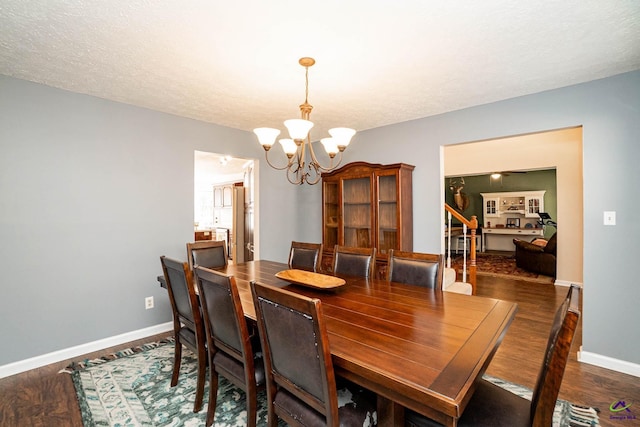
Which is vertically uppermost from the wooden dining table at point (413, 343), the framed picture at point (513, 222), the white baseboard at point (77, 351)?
the framed picture at point (513, 222)

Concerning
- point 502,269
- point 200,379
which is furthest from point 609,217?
point 502,269

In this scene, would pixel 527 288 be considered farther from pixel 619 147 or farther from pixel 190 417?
pixel 190 417

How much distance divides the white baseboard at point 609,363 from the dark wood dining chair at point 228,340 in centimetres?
282

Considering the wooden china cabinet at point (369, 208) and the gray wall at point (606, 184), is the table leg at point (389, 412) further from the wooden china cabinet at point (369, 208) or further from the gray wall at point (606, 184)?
the gray wall at point (606, 184)

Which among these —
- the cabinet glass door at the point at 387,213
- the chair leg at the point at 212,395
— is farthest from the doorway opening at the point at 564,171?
the chair leg at the point at 212,395

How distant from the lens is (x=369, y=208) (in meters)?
3.78

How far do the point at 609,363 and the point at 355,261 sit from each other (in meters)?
2.27

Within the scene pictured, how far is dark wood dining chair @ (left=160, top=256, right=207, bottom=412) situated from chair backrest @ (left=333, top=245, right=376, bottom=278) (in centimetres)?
126

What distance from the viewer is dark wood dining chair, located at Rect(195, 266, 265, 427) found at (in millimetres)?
1514

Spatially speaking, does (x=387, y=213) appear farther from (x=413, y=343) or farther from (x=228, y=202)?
(x=228, y=202)

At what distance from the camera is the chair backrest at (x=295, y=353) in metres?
1.12

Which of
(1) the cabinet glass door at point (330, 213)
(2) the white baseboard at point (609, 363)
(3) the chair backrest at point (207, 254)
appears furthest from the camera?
(1) the cabinet glass door at point (330, 213)

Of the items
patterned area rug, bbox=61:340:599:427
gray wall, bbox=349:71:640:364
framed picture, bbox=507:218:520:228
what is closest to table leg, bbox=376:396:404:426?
patterned area rug, bbox=61:340:599:427

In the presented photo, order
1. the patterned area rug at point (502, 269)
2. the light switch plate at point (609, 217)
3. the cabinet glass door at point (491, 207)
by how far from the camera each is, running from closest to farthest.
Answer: the light switch plate at point (609, 217) < the patterned area rug at point (502, 269) < the cabinet glass door at point (491, 207)
